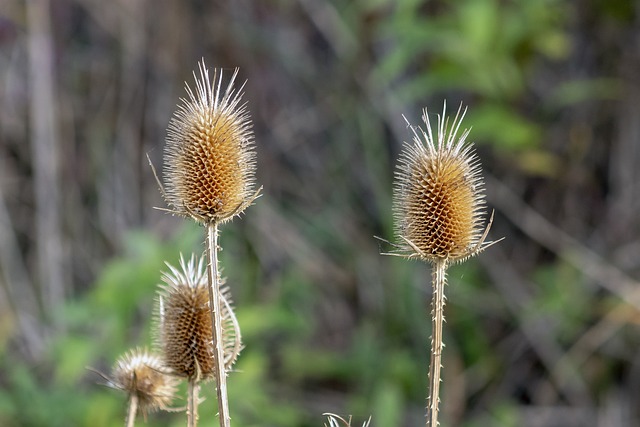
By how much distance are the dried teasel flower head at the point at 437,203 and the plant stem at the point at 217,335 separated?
0.92ft

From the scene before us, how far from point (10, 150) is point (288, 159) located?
1637mm

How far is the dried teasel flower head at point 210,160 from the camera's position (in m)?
1.11

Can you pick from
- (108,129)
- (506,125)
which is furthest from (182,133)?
(108,129)

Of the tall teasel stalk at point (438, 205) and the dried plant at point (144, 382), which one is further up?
the tall teasel stalk at point (438, 205)

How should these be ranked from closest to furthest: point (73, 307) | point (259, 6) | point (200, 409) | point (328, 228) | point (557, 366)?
point (200, 409) → point (73, 307) → point (557, 366) → point (328, 228) → point (259, 6)

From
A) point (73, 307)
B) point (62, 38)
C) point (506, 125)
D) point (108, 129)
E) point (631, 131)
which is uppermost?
point (62, 38)

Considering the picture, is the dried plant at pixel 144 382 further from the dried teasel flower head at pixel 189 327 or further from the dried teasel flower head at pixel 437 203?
the dried teasel flower head at pixel 437 203

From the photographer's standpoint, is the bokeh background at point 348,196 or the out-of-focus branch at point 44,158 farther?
the out-of-focus branch at point 44,158

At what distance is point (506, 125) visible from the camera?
376cm

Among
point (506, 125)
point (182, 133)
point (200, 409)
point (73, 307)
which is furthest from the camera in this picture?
point (506, 125)

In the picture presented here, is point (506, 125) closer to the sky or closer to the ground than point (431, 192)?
closer to the sky

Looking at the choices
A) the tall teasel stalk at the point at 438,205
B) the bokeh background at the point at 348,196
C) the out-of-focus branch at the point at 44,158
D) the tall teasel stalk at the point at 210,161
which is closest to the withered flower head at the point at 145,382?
the tall teasel stalk at the point at 210,161

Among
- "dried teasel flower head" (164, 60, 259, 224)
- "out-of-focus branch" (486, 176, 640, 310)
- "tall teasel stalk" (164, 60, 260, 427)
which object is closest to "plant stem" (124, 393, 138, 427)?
"tall teasel stalk" (164, 60, 260, 427)

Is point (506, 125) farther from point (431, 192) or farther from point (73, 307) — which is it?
point (431, 192)
